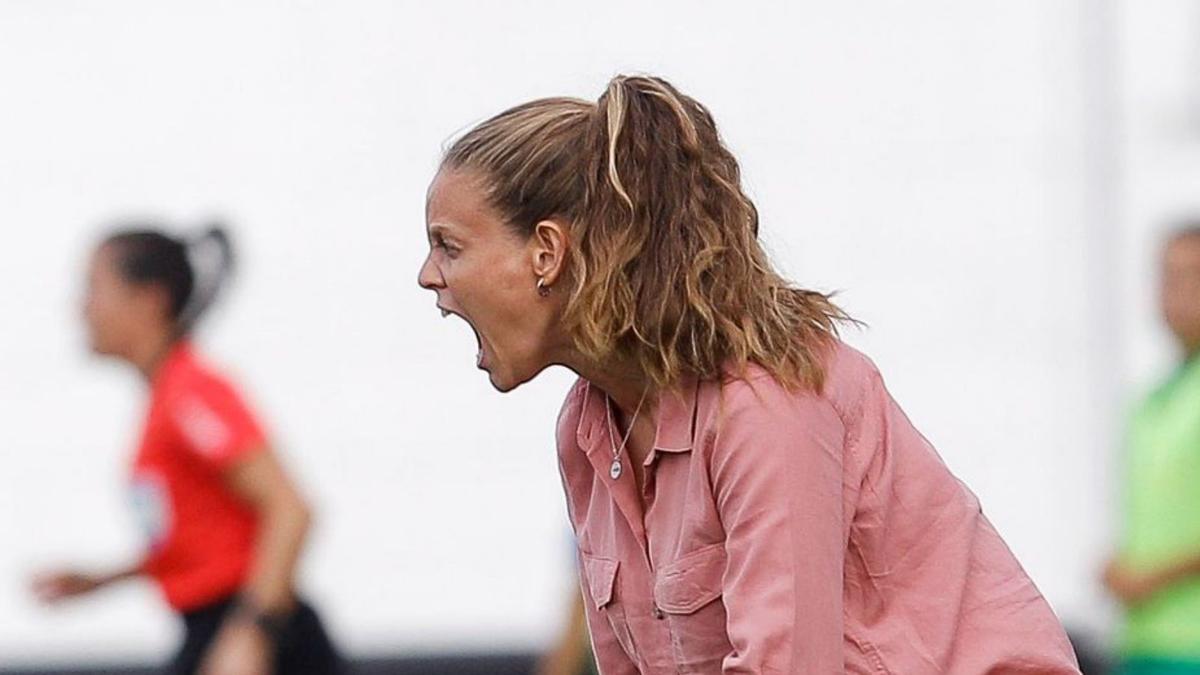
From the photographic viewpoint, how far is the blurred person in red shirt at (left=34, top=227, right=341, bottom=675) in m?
3.80

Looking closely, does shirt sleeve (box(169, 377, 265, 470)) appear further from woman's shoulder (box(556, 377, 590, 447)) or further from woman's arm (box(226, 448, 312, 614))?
woman's shoulder (box(556, 377, 590, 447))

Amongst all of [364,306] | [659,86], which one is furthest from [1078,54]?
[659,86]

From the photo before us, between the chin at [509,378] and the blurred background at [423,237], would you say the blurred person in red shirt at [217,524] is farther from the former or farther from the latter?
the chin at [509,378]

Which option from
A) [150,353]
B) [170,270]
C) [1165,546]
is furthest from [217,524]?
[1165,546]

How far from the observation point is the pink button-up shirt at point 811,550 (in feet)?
6.02

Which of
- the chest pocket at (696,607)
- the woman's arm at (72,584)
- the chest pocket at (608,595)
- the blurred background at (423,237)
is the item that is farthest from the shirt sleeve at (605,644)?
the blurred background at (423,237)

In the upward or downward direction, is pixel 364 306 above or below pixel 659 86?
below

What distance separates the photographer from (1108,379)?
5.40m

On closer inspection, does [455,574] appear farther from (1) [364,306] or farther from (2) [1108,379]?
(2) [1108,379]

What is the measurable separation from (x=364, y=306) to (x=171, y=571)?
1562mm

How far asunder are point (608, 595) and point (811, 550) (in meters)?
0.26

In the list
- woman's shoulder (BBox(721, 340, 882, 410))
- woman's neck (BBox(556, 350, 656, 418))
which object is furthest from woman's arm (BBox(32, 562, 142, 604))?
woman's shoulder (BBox(721, 340, 882, 410))

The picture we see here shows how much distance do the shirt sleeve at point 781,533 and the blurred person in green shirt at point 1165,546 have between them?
191 centimetres

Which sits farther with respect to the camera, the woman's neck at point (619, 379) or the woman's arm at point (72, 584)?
the woman's arm at point (72, 584)
